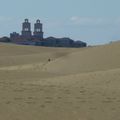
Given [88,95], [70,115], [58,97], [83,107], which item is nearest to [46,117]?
[70,115]

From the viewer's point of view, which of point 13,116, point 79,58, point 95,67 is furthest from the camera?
point 79,58

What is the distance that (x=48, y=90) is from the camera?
14.5m

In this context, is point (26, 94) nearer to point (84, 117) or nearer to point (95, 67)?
point (84, 117)

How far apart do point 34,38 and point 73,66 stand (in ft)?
245

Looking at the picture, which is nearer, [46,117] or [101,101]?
[46,117]

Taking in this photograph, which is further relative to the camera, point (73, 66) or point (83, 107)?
point (73, 66)

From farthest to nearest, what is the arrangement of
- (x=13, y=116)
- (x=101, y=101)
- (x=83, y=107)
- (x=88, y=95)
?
(x=88, y=95) < (x=101, y=101) < (x=83, y=107) < (x=13, y=116)

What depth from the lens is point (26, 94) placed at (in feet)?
43.6

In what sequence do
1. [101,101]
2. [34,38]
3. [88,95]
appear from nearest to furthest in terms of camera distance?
[101,101] < [88,95] < [34,38]

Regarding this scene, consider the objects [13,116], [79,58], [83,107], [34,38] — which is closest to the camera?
[13,116]

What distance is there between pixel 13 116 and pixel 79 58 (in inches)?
1059

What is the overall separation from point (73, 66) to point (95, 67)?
2.34 meters

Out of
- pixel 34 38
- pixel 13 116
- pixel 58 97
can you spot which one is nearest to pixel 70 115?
pixel 13 116

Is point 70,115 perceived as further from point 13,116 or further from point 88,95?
point 88,95
